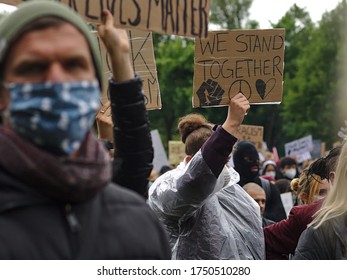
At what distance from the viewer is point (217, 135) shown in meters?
4.41

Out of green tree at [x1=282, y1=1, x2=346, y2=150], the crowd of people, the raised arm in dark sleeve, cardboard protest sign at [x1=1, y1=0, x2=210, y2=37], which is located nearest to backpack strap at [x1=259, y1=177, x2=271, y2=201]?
cardboard protest sign at [x1=1, y1=0, x2=210, y2=37]

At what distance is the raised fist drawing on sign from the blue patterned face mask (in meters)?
3.13

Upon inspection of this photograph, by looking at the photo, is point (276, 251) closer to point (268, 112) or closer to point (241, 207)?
point (241, 207)

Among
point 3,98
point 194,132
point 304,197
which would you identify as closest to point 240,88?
point 194,132

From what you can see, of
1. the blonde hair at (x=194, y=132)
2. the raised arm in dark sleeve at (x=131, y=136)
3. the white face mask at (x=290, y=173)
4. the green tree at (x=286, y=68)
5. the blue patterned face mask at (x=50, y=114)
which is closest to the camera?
the blue patterned face mask at (x=50, y=114)

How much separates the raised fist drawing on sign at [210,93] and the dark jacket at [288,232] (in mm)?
734

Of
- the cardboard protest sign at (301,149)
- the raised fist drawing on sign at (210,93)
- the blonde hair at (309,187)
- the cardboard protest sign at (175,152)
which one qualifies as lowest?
the cardboard protest sign at (301,149)

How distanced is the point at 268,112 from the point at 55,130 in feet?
185

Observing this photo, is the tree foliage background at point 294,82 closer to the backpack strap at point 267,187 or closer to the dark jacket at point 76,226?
the backpack strap at point 267,187

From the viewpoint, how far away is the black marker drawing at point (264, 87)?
18.4 ft

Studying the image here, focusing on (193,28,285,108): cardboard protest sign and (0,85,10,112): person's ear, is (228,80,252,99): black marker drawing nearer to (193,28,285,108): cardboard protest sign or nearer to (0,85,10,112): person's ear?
(193,28,285,108): cardboard protest sign

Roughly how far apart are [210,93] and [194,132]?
0.92ft

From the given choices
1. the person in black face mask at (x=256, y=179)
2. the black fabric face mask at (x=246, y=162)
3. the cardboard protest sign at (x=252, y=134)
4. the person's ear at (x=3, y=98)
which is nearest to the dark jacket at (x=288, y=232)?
the person in black face mask at (x=256, y=179)

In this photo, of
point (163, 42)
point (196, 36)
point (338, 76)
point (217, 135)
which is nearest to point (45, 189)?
point (196, 36)
